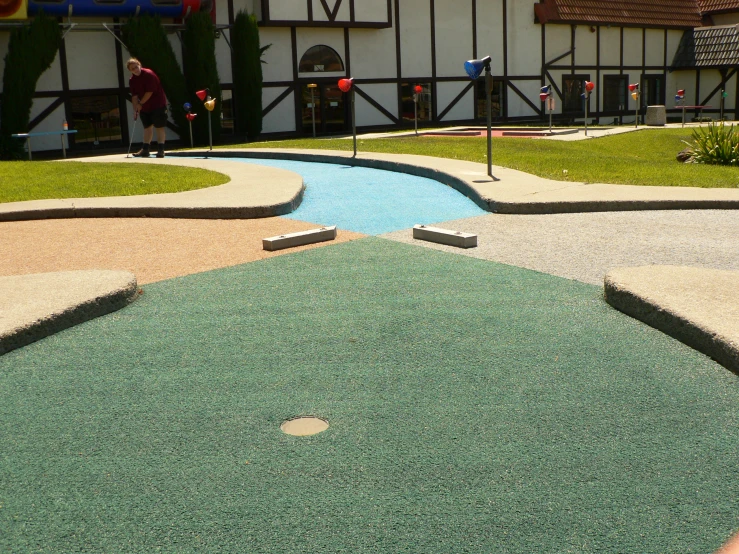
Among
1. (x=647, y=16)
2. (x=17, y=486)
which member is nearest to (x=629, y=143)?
(x=647, y=16)

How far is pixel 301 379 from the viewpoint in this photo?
344 centimetres

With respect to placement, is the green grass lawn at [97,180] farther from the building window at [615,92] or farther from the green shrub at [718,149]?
the building window at [615,92]

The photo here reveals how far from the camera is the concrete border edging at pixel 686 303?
11.5 feet

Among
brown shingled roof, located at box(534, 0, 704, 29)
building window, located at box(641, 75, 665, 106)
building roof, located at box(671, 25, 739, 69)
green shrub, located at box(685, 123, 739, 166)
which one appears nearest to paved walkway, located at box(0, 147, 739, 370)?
green shrub, located at box(685, 123, 739, 166)

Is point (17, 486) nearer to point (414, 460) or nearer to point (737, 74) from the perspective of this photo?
point (414, 460)

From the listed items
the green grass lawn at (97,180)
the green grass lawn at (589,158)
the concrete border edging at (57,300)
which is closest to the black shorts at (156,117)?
the green grass lawn at (97,180)

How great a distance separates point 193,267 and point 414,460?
3300 mm

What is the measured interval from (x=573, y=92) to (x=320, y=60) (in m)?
11.3

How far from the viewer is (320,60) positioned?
23500mm

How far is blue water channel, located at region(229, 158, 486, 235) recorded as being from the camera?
7352mm

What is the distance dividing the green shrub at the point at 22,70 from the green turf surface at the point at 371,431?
612 inches

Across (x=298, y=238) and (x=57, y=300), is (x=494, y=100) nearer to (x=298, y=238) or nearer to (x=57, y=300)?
(x=298, y=238)

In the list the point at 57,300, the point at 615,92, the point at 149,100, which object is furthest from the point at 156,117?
the point at 615,92

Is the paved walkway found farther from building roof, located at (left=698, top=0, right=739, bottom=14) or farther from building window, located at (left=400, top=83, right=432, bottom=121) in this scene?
building roof, located at (left=698, top=0, right=739, bottom=14)
